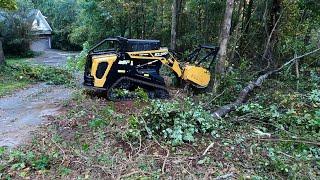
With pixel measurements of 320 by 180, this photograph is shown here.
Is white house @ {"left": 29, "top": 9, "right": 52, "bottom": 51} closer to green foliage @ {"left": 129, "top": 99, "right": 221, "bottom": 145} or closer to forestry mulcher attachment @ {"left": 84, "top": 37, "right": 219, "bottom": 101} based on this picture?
forestry mulcher attachment @ {"left": 84, "top": 37, "right": 219, "bottom": 101}

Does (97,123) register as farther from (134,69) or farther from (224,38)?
(224,38)

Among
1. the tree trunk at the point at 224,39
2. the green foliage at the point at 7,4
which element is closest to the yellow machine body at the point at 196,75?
the tree trunk at the point at 224,39

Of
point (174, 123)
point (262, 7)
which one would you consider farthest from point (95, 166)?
point (262, 7)

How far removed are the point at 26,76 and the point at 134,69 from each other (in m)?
6.69

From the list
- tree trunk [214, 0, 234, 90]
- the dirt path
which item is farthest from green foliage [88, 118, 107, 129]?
tree trunk [214, 0, 234, 90]

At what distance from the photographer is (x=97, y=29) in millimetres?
19406

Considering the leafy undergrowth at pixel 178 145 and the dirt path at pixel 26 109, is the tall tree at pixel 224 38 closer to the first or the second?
the leafy undergrowth at pixel 178 145

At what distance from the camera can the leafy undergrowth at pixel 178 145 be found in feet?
13.3

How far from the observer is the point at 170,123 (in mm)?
5047

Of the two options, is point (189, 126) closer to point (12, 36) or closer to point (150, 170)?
point (150, 170)

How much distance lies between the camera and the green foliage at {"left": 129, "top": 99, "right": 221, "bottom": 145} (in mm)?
4828

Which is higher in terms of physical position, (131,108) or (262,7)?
(262,7)

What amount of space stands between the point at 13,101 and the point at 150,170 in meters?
6.32

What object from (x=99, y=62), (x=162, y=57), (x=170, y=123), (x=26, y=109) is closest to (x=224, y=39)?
(x=162, y=57)
